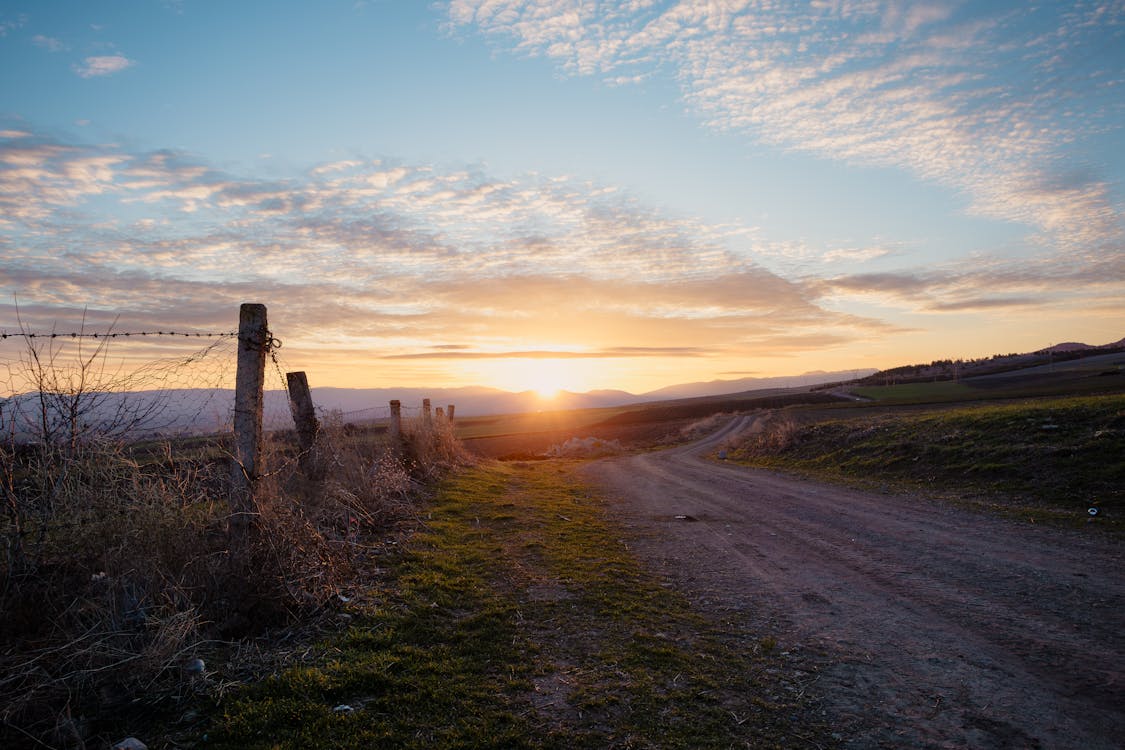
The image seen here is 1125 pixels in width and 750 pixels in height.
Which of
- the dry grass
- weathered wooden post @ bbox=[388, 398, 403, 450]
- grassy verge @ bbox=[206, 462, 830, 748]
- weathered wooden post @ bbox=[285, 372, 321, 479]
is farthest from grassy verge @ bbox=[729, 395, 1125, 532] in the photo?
weathered wooden post @ bbox=[285, 372, 321, 479]

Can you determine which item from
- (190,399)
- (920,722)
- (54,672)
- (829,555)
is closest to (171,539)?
(54,672)

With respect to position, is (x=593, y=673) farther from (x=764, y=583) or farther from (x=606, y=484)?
(x=606, y=484)

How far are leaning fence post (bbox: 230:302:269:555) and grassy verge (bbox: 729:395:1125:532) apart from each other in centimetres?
1408

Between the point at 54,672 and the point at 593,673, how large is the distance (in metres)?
4.49

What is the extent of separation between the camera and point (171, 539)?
19.1ft

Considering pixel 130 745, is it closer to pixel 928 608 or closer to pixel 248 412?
pixel 248 412

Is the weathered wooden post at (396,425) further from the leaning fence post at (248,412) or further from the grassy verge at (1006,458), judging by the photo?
the grassy verge at (1006,458)

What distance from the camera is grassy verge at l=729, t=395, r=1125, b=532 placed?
1241 cm

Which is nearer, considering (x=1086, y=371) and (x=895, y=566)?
(x=895, y=566)

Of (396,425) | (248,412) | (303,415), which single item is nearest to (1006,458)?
(396,425)

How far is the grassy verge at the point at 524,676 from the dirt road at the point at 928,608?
74cm

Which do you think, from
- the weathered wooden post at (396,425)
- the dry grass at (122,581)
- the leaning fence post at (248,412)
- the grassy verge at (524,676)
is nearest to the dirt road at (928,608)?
the grassy verge at (524,676)

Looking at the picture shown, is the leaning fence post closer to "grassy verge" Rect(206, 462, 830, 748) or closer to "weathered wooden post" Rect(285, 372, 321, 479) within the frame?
"grassy verge" Rect(206, 462, 830, 748)

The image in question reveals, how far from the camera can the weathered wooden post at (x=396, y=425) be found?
16.6 m
